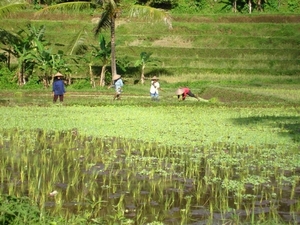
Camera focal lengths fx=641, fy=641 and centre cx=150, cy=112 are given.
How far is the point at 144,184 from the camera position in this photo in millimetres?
6473

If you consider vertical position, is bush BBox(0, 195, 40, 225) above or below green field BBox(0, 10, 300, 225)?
above

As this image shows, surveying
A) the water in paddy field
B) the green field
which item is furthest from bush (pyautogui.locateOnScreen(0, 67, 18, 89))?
the water in paddy field

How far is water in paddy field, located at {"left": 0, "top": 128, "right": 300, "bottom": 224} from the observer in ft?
17.5

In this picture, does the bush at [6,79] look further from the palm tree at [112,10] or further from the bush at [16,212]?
the bush at [16,212]

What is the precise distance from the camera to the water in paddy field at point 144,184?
5344 mm

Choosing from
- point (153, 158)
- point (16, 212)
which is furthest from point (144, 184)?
point (16, 212)

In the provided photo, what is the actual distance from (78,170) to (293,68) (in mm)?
19270

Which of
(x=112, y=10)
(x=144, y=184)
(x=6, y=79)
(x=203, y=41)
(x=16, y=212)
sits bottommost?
(x=144, y=184)

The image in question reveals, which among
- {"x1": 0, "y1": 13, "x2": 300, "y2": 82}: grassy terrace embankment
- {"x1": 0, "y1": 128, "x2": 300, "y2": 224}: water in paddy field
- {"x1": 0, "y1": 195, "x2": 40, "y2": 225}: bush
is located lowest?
{"x1": 0, "y1": 128, "x2": 300, "y2": 224}: water in paddy field

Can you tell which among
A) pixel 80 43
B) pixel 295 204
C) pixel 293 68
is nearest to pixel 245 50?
pixel 293 68

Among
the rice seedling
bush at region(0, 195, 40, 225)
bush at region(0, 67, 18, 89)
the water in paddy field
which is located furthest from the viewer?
bush at region(0, 67, 18, 89)

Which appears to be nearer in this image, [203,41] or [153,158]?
[153,158]

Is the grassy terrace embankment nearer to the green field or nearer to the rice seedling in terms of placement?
the green field

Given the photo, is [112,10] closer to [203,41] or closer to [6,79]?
[6,79]
